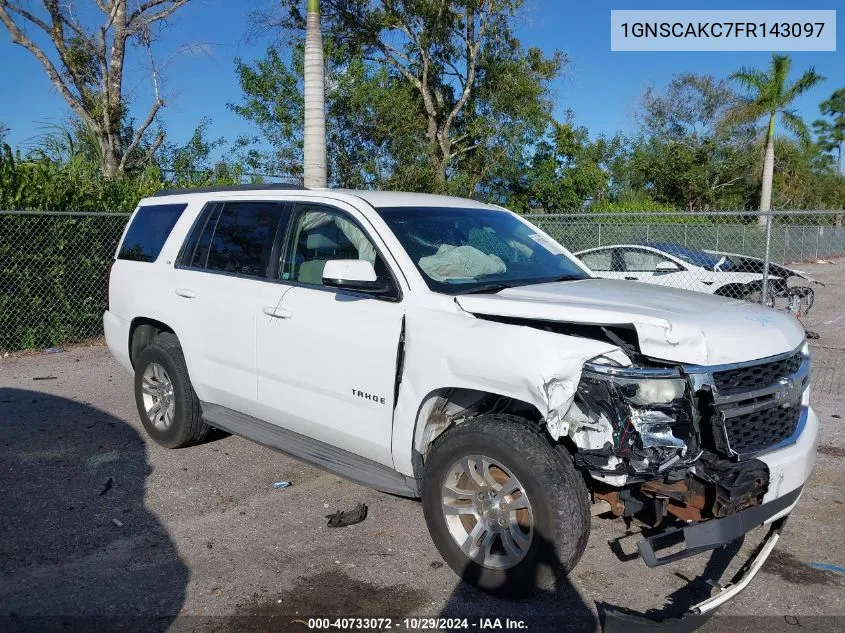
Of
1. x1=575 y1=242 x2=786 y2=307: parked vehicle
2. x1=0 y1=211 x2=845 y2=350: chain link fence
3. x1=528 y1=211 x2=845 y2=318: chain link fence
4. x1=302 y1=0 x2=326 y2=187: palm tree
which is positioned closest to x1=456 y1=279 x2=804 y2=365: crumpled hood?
x1=0 y1=211 x2=845 y2=350: chain link fence

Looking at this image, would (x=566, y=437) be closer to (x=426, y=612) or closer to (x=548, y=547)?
(x=548, y=547)

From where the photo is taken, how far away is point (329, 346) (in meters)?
4.11

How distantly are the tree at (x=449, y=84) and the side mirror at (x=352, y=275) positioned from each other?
19618 mm

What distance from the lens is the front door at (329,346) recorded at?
3.88m

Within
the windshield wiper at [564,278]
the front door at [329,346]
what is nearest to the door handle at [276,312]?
the front door at [329,346]

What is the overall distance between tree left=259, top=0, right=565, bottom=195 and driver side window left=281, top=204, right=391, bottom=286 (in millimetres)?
18848

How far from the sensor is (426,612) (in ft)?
11.2

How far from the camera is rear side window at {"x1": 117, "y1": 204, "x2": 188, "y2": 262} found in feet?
18.5

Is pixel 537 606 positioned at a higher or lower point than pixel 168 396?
lower

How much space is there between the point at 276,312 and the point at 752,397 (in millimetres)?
2680

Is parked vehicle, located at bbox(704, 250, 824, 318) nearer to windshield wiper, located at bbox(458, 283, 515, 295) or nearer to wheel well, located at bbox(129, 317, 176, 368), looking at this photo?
windshield wiper, located at bbox(458, 283, 515, 295)

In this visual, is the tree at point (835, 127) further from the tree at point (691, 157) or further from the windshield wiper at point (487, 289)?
the windshield wiper at point (487, 289)

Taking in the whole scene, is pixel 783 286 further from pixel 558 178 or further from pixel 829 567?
pixel 558 178

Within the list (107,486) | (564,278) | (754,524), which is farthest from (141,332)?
(754,524)
